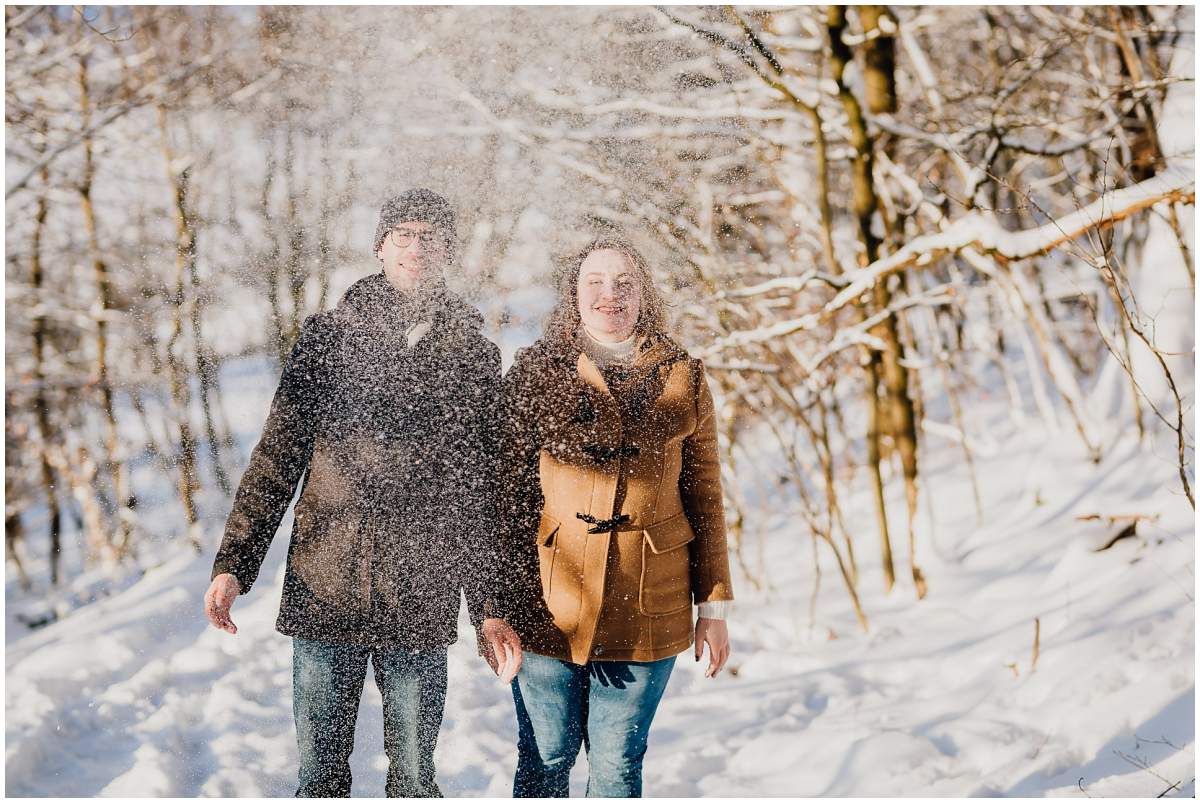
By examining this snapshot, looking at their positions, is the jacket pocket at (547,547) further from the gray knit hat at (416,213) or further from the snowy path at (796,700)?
the gray knit hat at (416,213)

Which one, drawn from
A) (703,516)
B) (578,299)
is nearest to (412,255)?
(578,299)

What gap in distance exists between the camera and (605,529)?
5.11ft

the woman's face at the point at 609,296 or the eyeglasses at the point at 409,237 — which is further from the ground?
the eyeglasses at the point at 409,237

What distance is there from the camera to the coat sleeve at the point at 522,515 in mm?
1599

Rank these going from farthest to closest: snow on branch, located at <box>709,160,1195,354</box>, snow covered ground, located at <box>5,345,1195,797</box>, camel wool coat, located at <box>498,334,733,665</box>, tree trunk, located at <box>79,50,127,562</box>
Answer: tree trunk, located at <box>79,50,127,562</box> → snow on branch, located at <box>709,160,1195,354</box> → snow covered ground, located at <box>5,345,1195,797</box> → camel wool coat, located at <box>498,334,733,665</box>

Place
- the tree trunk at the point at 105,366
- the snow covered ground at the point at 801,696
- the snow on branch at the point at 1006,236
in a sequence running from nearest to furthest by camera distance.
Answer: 1. the snow covered ground at the point at 801,696
2. the snow on branch at the point at 1006,236
3. the tree trunk at the point at 105,366

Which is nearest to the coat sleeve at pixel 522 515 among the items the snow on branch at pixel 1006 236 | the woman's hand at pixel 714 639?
the woman's hand at pixel 714 639

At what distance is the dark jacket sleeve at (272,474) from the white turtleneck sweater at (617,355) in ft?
1.95

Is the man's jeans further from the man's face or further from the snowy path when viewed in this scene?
the man's face

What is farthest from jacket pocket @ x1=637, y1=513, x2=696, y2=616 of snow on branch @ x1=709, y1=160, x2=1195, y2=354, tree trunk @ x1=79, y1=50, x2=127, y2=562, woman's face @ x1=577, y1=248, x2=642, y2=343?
tree trunk @ x1=79, y1=50, x2=127, y2=562

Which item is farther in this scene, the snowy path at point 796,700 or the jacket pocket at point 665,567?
the snowy path at point 796,700

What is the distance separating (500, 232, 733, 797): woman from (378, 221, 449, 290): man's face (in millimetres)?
328

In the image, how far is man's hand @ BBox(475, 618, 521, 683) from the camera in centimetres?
159

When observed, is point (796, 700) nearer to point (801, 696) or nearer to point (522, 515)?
point (801, 696)
